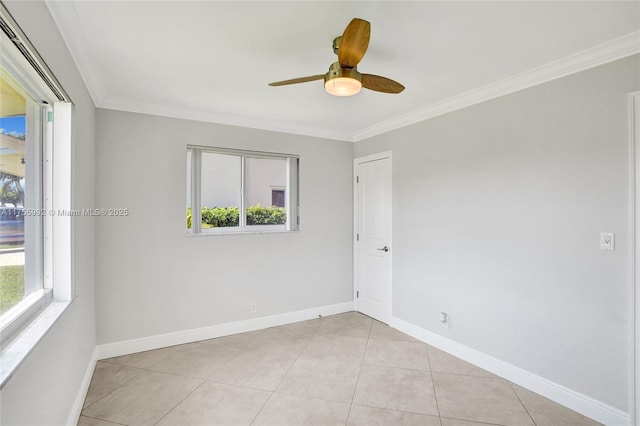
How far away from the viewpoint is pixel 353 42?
5.18 ft

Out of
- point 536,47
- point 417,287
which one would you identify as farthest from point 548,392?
point 536,47

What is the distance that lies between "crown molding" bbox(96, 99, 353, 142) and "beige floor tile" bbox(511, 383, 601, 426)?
331 centimetres

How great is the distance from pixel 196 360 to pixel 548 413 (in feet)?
9.33

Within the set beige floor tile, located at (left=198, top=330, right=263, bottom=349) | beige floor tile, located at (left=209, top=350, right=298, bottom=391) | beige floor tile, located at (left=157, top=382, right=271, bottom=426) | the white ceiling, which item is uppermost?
the white ceiling

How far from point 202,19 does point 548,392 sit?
3.44 metres

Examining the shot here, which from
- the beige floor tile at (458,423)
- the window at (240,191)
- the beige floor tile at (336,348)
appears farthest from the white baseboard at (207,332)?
the beige floor tile at (458,423)

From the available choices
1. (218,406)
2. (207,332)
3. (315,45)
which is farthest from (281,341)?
(315,45)

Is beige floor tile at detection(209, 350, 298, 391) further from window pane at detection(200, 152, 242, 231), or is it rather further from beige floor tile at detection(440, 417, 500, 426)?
window pane at detection(200, 152, 242, 231)

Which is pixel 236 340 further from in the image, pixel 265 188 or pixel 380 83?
pixel 380 83

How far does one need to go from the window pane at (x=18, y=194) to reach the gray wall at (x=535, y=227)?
10.3 feet

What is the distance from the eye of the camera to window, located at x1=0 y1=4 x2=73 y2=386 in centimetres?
127

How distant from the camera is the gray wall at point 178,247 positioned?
2986mm

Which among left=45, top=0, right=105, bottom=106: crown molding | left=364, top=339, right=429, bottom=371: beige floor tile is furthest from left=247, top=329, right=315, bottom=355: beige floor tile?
left=45, top=0, right=105, bottom=106: crown molding

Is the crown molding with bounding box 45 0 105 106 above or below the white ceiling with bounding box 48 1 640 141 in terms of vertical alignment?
below
